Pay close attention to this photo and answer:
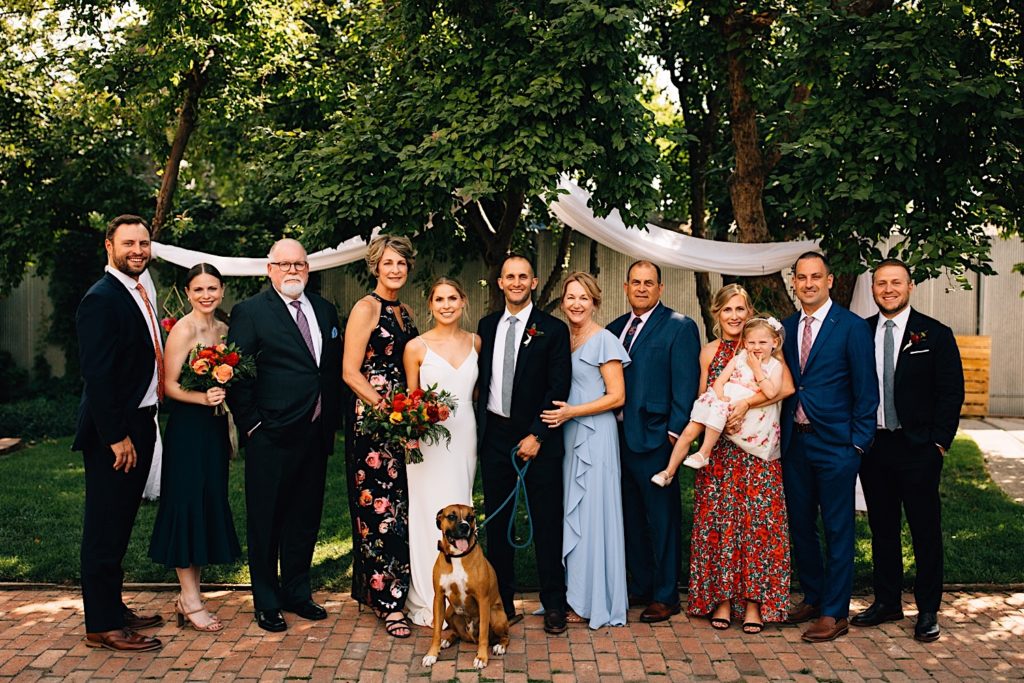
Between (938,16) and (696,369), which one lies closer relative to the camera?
(696,369)

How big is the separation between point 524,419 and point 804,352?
1.71 meters

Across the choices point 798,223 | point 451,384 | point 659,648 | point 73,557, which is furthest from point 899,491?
point 73,557

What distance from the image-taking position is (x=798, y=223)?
31.9 ft

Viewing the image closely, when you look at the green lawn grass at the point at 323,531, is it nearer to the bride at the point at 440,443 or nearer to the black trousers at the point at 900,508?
the black trousers at the point at 900,508

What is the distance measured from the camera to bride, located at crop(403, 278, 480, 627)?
537 cm

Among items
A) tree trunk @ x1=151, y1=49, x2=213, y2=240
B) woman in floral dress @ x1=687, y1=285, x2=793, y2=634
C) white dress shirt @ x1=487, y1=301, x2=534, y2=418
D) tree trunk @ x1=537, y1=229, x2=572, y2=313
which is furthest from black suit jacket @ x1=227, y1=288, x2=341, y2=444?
tree trunk @ x1=537, y1=229, x2=572, y2=313

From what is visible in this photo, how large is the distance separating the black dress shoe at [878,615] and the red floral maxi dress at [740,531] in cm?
51

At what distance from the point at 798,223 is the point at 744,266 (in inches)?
62.7

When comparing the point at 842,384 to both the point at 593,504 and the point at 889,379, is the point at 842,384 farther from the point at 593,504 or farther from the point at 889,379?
the point at 593,504

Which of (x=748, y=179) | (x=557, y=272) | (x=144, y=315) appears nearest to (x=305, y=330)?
(x=144, y=315)

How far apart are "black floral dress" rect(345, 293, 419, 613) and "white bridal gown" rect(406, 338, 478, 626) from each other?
79 millimetres

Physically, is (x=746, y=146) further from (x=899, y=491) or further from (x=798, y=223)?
(x=899, y=491)

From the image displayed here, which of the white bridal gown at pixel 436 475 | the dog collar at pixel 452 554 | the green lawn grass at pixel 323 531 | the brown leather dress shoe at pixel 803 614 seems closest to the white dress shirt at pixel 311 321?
the white bridal gown at pixel 436 475

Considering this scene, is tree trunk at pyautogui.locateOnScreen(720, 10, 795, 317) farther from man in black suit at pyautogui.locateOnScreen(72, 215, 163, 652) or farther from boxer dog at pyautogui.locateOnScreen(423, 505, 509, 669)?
man in black suit at pyautogui.locateOnScreen(72, 215, 163, 652)
